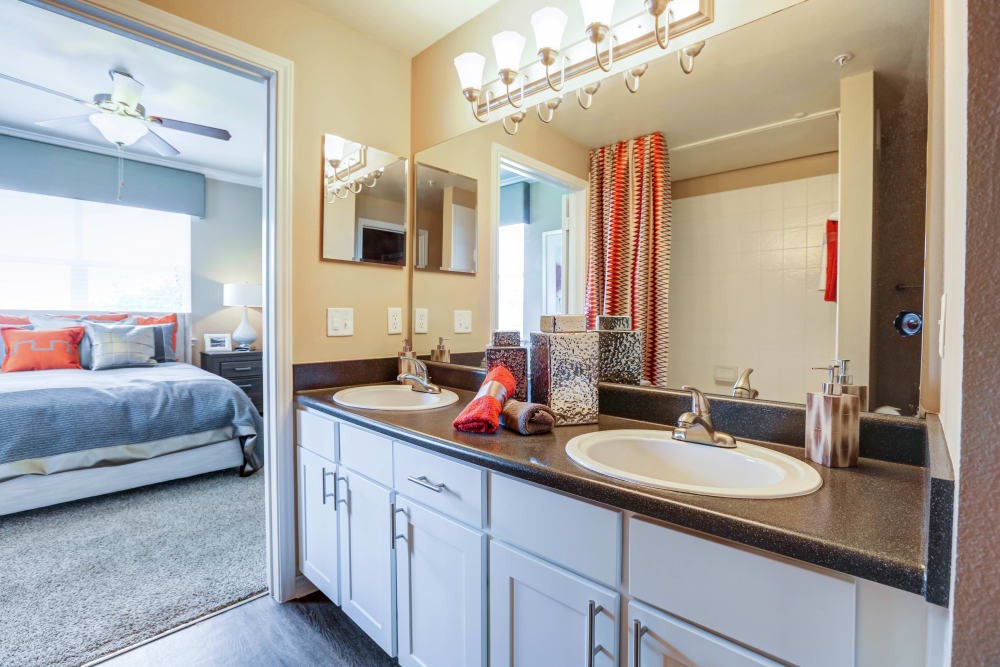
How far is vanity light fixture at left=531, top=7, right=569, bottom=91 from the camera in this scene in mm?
1485

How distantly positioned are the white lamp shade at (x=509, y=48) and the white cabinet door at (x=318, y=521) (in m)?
1.51

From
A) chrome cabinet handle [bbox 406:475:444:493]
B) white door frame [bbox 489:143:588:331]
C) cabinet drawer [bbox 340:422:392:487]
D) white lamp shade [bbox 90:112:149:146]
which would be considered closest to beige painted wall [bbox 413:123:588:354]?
white door frame [bbox 489:143:588:331]

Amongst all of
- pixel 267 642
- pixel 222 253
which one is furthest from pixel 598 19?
→ pixel 222 253

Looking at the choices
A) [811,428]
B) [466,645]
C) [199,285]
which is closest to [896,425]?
[811,428]

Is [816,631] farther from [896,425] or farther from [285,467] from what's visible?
[285,467]

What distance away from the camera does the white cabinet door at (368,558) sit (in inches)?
53.7

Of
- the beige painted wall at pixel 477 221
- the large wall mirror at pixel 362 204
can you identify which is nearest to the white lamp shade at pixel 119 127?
the large wall mirror at pixel 362 204

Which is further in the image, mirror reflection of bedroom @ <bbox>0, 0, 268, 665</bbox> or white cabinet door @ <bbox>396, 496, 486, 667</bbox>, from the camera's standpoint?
mirror reflection of bedroom @ <bbox>0, 0, 268, 665</bbox>

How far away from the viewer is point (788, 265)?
3.54 ft

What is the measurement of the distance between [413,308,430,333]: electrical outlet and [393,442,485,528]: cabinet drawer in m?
0.89

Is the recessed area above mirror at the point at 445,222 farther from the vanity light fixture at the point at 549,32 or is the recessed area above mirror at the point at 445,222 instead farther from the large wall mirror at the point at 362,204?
the vanity light fixture at the point at 549,32

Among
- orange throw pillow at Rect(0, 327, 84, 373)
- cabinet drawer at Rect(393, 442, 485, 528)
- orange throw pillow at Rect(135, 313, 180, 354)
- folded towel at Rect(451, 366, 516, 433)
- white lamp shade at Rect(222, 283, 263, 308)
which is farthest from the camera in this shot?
white lamp shade at Rect(222, 283, 263, 308)

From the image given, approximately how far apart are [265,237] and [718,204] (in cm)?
159

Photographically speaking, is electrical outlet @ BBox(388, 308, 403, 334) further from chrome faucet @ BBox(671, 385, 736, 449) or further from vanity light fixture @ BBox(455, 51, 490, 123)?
chrome faucet @ BBox(671, 385, 736, 449)
